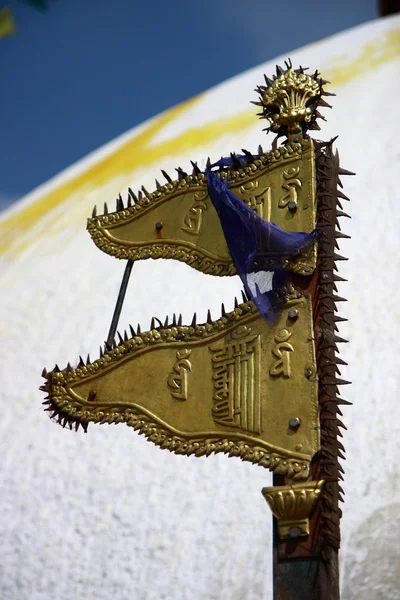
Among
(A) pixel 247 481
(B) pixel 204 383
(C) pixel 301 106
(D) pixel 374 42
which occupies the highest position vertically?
(D) pixel 374 42

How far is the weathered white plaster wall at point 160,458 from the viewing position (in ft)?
21.2

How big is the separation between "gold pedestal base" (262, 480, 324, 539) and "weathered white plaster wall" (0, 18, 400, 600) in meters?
2.62

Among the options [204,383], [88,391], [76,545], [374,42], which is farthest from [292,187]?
[374,42]

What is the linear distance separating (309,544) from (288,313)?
884mm

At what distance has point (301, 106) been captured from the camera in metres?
4.24

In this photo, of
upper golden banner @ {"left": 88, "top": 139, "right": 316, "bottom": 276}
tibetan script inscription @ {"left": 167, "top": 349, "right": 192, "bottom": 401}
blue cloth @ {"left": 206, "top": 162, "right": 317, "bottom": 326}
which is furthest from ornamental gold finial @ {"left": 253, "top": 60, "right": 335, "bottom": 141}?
tibetan script inscription @ {"left": 167, "top": 349, "right": 192, "bottom": 401}

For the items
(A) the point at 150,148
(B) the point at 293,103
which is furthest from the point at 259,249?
(A) the point at 150,148

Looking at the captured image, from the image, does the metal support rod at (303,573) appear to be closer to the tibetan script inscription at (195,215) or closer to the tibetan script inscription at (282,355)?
the tibetan script inscription at (282,355)

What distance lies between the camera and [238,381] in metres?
3.90

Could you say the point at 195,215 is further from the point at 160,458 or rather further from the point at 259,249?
the point at 160,458

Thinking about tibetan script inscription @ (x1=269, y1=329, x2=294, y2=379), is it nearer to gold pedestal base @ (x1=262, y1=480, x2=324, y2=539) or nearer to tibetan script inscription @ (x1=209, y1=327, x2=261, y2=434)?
A: tibetan script inscription @ (x1=209, y1=327, x2=261, y2=434)

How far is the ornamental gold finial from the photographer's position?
4234 mm

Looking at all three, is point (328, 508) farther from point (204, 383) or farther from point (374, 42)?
point (374, 42)

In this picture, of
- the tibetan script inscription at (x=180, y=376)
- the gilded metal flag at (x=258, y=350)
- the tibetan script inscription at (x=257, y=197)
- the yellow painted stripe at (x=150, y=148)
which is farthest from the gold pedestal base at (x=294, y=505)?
the yellow painted stripe at (x=150, y=148)
